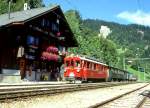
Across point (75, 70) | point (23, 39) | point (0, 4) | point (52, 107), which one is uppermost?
point (0, 4)

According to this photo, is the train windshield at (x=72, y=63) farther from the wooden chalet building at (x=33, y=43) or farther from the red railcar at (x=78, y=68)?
the wooden chalet building at (x=33, y=43)

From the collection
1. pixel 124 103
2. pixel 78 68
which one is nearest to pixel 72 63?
pixel 78 68

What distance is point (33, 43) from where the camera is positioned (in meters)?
44.5

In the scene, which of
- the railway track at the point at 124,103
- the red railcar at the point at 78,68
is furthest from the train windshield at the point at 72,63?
the railway track at the point at 124,103

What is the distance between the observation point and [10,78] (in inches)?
1459

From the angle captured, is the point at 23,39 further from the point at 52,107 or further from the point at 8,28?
the point at 52,107

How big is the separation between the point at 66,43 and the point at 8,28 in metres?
15.2

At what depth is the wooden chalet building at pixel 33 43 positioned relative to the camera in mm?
40969

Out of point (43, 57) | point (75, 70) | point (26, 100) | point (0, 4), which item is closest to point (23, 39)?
point (43, 57)

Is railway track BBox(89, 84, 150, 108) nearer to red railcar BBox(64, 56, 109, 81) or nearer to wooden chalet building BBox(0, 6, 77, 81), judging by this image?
red railcar BBox(64, 56, 109, 81)

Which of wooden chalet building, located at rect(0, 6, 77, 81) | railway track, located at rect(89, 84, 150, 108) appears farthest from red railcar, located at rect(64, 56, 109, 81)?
railway track, located at rect(89, 84, 150, 108)

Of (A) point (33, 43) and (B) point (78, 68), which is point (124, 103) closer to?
(B) point (78, 68)

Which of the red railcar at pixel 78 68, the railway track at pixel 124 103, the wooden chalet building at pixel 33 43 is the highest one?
the wooden chalet building at pixel 33 43

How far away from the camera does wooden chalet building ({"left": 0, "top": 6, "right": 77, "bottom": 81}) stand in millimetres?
40969
